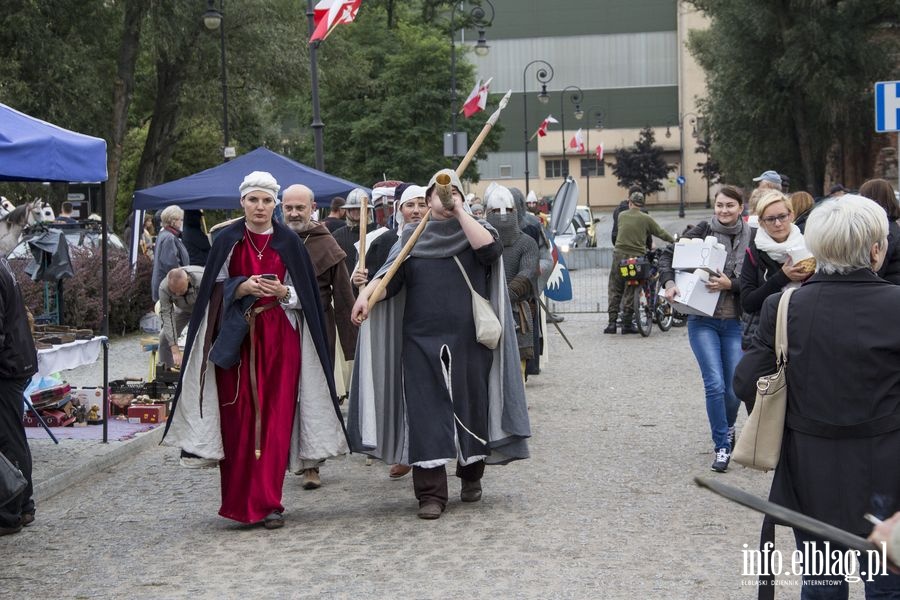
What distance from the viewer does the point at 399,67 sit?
4144 cm

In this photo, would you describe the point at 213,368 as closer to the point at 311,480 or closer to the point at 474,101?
the point at 311,480

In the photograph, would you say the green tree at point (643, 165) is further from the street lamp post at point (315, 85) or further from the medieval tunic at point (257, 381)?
the medieval tunic at point (257, 381)

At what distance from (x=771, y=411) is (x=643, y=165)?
7748 cm

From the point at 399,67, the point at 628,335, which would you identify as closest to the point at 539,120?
the point at 399,67

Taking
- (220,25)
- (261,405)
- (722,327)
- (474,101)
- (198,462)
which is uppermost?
(220,25)

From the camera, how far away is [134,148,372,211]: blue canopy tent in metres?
14.0

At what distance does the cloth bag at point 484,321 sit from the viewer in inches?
287

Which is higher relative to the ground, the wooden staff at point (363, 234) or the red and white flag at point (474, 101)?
the red and white flag at point (474, 101)

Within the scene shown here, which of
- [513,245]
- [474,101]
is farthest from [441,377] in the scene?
[474,101]

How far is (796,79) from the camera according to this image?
35.3 m

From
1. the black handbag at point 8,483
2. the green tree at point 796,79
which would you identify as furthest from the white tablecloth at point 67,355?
the green tree at point 796,79

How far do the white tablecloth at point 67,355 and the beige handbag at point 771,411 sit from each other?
221 inches

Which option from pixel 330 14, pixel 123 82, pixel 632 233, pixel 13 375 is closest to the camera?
pixel 13 375

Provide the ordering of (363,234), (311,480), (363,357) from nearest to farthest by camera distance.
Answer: (363,357)
(311,480)
(363,234)
